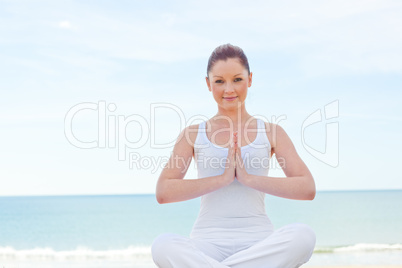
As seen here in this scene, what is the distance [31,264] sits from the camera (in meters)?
7.23

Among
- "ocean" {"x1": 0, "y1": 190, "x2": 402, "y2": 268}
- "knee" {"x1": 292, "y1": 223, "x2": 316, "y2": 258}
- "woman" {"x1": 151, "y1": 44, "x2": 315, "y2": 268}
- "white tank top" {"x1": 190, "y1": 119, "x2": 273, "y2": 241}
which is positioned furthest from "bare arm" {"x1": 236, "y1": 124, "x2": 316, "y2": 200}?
"ocean" {"x1": 0, "y1": 190, "x2": 402, "y2": 268}

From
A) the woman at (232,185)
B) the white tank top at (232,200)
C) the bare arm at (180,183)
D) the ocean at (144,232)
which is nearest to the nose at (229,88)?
the woman at (232,185)

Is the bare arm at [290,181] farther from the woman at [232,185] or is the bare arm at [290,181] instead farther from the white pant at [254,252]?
the white pant at [254,252]

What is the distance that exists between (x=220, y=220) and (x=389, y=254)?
6.41m

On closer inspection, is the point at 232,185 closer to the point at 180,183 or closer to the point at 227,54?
the point at 180,183

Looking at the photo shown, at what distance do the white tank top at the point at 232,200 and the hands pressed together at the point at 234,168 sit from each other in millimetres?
177

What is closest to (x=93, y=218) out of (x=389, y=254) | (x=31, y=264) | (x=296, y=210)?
(x=296, y=210)

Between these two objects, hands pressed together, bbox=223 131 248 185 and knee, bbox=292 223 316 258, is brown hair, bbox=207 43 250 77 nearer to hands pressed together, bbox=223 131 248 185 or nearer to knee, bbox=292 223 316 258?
hands pressed together, bbox=223 131 248 185

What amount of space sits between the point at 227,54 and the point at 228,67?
8 centimetres

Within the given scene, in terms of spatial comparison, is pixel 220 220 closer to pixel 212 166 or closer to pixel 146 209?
pixel 212 166

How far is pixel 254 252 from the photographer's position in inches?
93.2

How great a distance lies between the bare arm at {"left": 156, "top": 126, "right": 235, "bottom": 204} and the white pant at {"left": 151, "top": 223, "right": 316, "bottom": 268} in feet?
0.86

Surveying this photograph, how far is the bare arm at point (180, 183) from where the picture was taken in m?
2.52

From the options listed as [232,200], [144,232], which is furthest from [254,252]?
[144,232]
